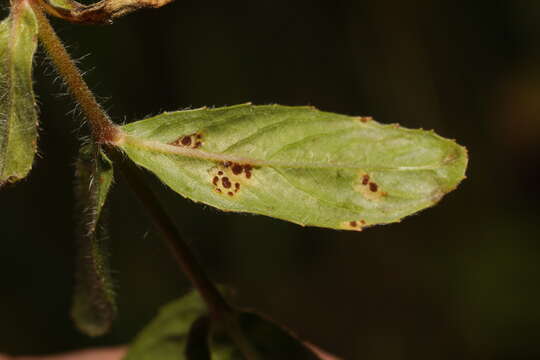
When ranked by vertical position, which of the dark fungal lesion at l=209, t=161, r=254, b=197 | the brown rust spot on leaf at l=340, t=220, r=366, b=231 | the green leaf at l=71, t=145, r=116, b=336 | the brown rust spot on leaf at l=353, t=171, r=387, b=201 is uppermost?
the brown rust spot on leaf at l=353, t=171, r=387, b=201

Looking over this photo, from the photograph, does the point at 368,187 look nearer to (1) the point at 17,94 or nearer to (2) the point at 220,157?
(2) the point at 220,157

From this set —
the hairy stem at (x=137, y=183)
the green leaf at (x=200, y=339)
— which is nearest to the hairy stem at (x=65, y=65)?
the hairy stem at (x=137, y=183)

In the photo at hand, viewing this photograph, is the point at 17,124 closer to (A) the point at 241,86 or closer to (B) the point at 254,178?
(B) the point at 254,178

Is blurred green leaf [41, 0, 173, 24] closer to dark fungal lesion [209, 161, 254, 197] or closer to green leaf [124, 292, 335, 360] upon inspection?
dark fungal lesion [209, 161, 254, 197]

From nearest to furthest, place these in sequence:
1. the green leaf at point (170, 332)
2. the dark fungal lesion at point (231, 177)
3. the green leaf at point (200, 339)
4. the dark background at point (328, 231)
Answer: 1. the dark fungal lesion at point (231, 177)
2. the green leaf at point (200, 339)
3. the green leaf at point (170, 332)
4. the dark background at point (328, 231)

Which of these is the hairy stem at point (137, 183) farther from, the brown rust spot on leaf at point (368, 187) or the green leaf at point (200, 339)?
the brown rust spot on leaf at point (368, 187)

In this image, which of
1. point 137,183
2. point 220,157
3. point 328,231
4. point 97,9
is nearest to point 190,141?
point 220,157

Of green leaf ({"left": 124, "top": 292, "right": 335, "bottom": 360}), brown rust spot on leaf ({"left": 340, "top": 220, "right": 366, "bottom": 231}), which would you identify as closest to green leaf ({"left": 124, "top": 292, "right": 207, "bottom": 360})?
green leaf ({"left": 124, "top": 292, "right": 335, "bottom": 360})
